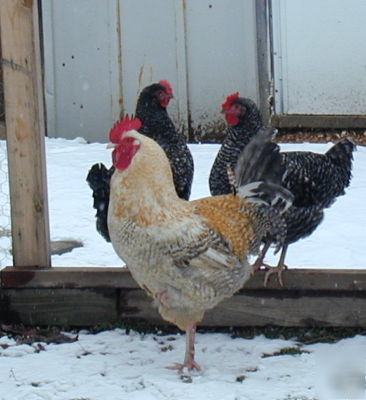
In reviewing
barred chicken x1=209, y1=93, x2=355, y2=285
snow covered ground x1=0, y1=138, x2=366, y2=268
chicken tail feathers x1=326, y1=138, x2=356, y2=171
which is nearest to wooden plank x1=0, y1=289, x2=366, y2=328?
barred chicken x1=209, y1=93, x2=355, y2=285

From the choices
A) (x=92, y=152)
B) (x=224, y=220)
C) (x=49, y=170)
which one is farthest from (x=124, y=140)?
(x=92, y=152)

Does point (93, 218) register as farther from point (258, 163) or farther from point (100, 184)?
point (258, 163)

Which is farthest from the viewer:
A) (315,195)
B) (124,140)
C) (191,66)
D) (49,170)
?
(191,66)

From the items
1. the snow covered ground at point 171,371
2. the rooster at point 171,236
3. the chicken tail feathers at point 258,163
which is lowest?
the snow covered ground at point 171,371

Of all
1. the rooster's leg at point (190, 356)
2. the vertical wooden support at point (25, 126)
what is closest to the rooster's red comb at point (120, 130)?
the vertical wooden support at point (25, 126)

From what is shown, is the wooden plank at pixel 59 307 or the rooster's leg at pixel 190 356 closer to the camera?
the rooster's leg at pixel 190 356

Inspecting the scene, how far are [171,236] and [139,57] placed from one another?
555 centimetres

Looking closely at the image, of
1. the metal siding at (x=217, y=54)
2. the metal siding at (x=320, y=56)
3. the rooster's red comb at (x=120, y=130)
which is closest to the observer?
the rooster's red comb at (x=120, y=130)

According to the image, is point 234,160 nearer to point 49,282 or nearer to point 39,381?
point 49,282

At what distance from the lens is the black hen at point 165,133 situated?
4773mm

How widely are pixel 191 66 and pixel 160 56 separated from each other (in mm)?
323

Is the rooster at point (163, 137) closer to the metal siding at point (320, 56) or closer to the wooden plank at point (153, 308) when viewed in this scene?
the wooden plank at point (153, 308)

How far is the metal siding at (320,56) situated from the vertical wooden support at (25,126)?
461 cm

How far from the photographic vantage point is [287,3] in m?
8.47
